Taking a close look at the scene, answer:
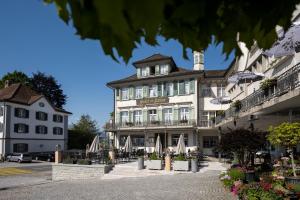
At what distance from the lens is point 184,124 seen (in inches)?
1496

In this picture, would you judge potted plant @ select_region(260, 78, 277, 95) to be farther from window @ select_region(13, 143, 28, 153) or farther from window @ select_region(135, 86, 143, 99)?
window @ select_region(13, 143, 28, 153)

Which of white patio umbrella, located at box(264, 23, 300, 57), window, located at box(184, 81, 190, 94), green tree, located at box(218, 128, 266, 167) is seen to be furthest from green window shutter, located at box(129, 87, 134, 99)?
white patio umbrella, located at box(264, 23, 300, 57)

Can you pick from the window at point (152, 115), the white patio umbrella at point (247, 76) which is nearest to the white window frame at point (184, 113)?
the window at point (152, 115)

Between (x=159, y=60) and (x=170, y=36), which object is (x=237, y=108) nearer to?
(x=159, y=60)

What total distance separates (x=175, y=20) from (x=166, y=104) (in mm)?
38386

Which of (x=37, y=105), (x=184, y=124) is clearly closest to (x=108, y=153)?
(x=184, y=124)

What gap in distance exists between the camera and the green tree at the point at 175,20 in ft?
3.79

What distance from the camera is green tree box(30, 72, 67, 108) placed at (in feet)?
196

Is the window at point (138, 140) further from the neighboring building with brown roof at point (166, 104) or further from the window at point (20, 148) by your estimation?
the window at point (20, 148)

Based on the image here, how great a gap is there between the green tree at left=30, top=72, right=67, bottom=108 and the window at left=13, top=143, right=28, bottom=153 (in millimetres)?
16374

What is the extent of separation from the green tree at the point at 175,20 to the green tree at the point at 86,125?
5872cm

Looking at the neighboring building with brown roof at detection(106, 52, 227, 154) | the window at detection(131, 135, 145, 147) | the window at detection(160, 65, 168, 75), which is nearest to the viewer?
the neighboring building with brown roof at detection(106, 52, 227, 154)

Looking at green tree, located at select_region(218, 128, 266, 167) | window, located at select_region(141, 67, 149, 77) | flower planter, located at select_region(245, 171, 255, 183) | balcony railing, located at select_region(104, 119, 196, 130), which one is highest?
window, located at select_region(141, 67, 149, 77)

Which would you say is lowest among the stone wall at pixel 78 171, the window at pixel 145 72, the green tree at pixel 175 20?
the stone wall at pixel 78 171
